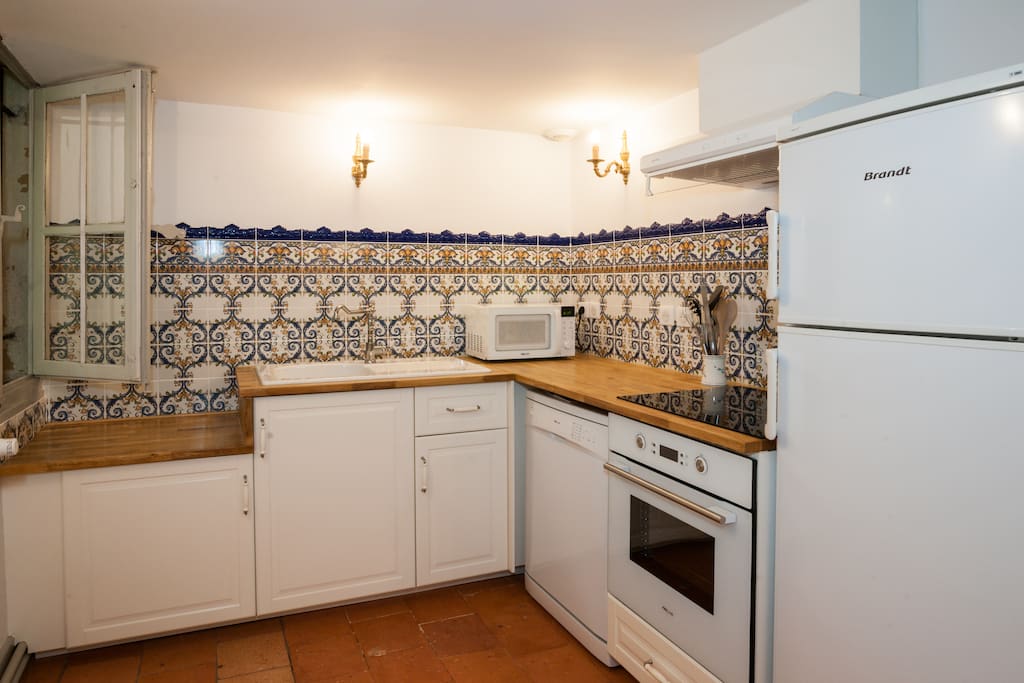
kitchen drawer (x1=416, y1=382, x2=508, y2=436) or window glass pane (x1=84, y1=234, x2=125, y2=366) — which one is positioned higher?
window glass pane (x1=84, y1=234, x2=125, y2=366)

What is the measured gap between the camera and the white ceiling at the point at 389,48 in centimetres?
211

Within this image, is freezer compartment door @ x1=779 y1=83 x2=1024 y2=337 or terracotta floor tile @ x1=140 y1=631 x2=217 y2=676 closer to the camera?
freezer compartment door @ x1=779 y1=83 x2=1024 y2=337

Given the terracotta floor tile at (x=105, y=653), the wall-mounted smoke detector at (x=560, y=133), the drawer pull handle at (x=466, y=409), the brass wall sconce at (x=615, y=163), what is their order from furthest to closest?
the wall-mounted smoke detector at (x=560, y=133), the brass wall sconce at (x=615, y=163), the drawer pull handle at (x=466, y=409), the terracotta floor tile at (x=105, y=653)

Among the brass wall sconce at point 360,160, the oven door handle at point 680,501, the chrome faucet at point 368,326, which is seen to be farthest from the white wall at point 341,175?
the oven door handle at point 680,501

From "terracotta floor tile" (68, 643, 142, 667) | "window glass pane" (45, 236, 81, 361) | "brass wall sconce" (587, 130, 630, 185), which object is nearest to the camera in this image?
"terracotta floor tile" (68, 643, 142, 667)

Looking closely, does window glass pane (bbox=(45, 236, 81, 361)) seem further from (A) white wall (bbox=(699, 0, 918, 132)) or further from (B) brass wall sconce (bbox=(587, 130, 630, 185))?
(A) white wall (bbox=(699, 0, 918, 132))

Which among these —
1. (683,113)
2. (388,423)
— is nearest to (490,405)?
(388,423)

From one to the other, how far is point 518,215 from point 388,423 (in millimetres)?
1498

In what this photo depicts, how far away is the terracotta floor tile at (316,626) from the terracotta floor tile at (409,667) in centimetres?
28

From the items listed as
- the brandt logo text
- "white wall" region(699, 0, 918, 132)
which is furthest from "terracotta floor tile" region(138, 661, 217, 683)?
"white wall" region(699, 0, 918, 132)

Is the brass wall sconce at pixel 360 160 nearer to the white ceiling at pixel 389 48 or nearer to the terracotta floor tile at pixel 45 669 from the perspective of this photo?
the white ceiling at pixel 389 48

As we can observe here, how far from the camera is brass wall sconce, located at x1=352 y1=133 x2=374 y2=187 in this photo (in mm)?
3273

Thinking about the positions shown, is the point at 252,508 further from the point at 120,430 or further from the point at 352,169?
the point at 352,169

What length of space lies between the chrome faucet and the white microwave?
0.48 m
